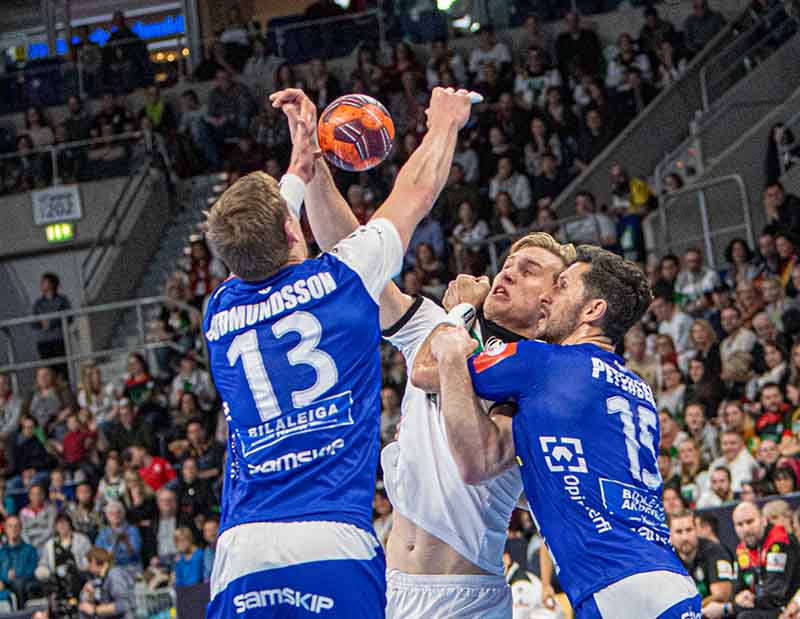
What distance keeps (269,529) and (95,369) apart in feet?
47.0

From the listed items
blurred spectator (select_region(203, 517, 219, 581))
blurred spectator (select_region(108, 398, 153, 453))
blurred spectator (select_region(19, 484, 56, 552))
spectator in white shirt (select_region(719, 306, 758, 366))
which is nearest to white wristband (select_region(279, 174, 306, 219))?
spectator in white shirt (select_region(719, 306, 758, 366))

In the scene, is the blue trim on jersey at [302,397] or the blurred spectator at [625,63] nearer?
the blue trim on jersey at [302,397]

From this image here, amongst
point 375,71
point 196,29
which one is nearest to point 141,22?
point 196,29

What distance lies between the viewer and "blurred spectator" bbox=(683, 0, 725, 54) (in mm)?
19328

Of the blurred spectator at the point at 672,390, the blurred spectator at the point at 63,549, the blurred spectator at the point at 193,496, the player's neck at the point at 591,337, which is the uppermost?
the player's neck at the point at 591,337

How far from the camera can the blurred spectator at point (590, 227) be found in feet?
51.8

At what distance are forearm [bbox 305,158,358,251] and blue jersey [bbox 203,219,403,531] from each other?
3.17 feet

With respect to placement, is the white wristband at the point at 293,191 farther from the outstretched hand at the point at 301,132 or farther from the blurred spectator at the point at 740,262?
the blurred spectator at the point at 740,262

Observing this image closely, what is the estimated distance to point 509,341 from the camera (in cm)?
506

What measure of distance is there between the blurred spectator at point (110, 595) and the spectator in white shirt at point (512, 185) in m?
7.18

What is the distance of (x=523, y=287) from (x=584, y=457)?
0.92 m

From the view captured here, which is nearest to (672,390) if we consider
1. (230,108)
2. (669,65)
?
(669,65)

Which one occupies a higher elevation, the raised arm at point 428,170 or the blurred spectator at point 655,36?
the blurred spectator at point 655,36

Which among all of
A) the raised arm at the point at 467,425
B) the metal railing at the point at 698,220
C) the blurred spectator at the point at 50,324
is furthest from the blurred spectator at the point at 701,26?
the raised arm at the point at 467,425
